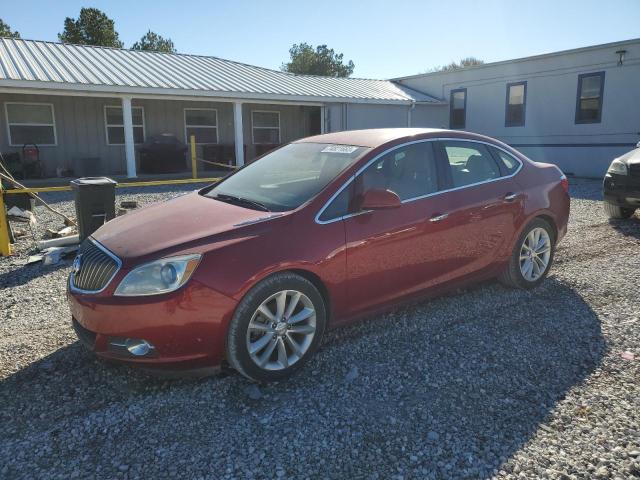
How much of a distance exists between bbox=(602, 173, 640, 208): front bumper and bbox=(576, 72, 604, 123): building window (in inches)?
376

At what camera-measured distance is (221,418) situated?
2979mm

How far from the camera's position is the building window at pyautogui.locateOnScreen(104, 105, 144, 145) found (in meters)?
17.0

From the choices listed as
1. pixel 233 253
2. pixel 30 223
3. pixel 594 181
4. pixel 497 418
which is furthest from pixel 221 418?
pixel 594 181

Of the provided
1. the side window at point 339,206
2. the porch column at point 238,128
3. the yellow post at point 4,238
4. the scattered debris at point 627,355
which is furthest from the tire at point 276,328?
the porch column at point 238,128

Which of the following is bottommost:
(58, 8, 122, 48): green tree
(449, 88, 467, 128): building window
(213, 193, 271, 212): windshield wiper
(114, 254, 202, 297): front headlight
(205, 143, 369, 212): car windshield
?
(114, 254, 202, 297): front headlight

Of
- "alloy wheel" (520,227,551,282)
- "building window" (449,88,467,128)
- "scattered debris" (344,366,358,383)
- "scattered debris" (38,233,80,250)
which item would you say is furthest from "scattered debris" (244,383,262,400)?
"building window" (449,88,467,128)

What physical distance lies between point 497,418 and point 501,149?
2.86 meters

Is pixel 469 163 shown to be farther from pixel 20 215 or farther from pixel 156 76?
pixel 156 76

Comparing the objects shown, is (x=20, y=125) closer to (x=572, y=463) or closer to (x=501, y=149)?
(x=501, y=149)

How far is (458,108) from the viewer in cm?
2133

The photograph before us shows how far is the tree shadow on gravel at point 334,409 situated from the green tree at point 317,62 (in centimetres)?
6171

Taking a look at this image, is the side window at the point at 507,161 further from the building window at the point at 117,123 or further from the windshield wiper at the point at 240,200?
the building window at the point at 117,123

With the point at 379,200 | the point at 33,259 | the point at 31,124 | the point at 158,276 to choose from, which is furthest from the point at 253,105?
the point at 158,276

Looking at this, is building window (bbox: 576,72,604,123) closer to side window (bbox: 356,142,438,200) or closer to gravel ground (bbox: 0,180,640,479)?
gravel ground (bbox: 0,180,640,479)
